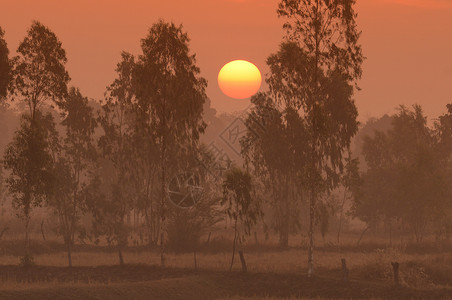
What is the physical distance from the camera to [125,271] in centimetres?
4247

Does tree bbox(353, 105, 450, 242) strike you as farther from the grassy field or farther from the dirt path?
the dirt path

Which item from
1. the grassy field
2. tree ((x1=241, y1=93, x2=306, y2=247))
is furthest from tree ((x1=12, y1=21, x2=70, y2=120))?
tree ((x1=241, y1=93, x2=306, y2=247))

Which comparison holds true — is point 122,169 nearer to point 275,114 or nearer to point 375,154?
point 275,114

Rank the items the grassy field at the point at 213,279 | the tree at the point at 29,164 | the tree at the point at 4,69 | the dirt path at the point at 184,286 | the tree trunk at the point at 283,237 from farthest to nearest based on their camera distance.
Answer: the tree trunk at the point at 283,237
the tree at the point at 4,69
the tree at the point at 29,164
the grassy field at the point at 213,279
the dirt path at the point at 184,286

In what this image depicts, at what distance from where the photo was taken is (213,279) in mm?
38562

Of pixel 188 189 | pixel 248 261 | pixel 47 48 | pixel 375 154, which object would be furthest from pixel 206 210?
pixel 375 154

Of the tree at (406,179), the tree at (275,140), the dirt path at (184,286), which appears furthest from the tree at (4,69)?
the tree at (406,179)

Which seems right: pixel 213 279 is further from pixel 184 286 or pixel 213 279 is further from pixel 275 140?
pixel 275 140

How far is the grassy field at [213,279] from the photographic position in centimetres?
3325

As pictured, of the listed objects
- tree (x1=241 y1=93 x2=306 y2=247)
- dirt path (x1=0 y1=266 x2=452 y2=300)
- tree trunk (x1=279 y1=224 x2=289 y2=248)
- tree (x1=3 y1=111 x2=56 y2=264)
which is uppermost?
Result: tree (x1=241 y1=93 x2=306 y2=247)

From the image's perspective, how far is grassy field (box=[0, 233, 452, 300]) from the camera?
109 feet

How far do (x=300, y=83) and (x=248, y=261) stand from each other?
44.3 feet

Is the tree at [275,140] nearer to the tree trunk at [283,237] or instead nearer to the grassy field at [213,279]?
the tree trunk at [283,237]

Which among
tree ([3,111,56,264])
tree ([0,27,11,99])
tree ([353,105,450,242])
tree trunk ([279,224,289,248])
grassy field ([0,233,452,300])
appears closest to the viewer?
grassy field ([0,233,452,300])
